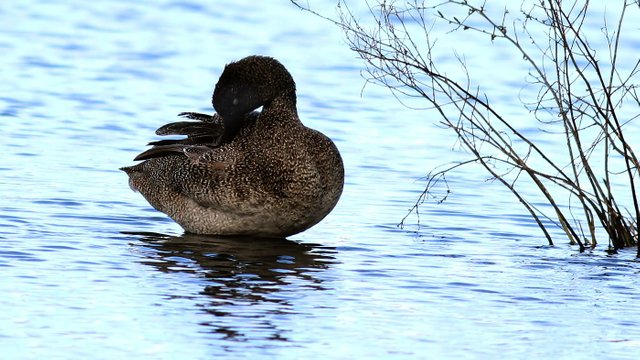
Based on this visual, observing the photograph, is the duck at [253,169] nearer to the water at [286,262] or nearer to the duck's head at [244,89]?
the duck's head at [244,89]

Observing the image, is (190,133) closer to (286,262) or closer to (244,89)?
(244,89)

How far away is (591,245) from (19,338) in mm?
5039

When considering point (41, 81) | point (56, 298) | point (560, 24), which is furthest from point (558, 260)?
point (41, 81)

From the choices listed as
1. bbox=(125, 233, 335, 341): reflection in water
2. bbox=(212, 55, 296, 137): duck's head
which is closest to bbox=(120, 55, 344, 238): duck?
bbox=(212, 55, 296, 137): duck's head

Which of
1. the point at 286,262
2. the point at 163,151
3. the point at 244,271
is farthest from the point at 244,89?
the point at 244,271

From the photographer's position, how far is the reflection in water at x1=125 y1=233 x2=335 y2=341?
9148 mm

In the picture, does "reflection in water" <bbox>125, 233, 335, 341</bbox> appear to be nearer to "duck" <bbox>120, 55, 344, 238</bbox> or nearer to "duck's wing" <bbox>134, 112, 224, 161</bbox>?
"duck" <bbox>120, 55, 344, 238</bbox>

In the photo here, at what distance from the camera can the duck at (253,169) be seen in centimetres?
1155

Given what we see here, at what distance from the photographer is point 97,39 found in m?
21.6

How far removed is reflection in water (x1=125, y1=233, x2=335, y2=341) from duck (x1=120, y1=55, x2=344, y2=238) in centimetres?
19

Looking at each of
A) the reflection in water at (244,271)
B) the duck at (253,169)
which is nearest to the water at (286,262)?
the reflection in water at (244,271)

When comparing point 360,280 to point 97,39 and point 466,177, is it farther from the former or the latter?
point 97,39

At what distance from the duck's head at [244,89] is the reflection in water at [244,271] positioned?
0.92 meters

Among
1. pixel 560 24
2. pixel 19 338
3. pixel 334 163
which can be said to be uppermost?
pixel 560 24
